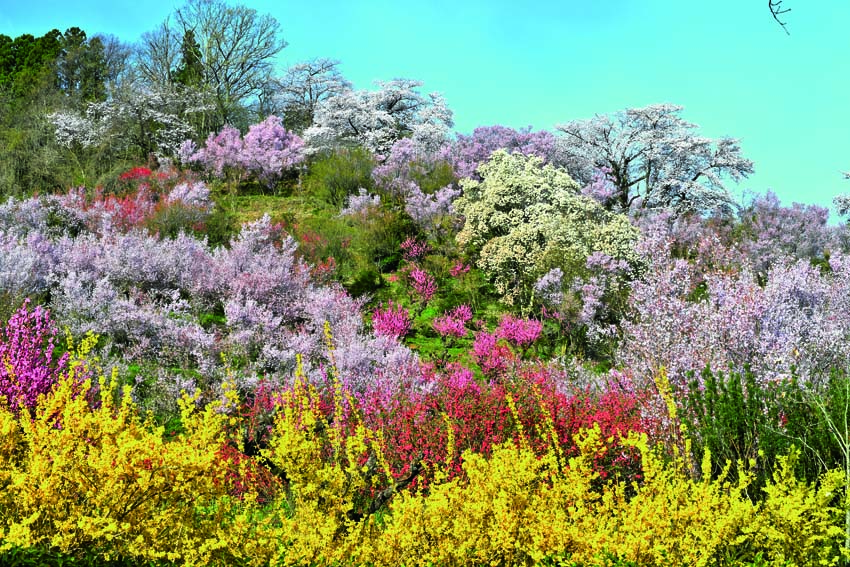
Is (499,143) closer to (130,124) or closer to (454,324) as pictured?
(130,124)

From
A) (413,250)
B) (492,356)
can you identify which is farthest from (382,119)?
(492,356)

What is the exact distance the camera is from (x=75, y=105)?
94.8ft

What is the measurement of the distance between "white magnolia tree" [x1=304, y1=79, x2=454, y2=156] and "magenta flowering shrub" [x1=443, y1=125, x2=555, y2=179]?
1.15 metres

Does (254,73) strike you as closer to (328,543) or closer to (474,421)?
(474,421)

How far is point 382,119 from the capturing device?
28.0m

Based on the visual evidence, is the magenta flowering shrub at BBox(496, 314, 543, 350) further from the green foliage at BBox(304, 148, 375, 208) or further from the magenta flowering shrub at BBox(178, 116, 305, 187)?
the magenta flowering shrub at BBox(178, 116, 305, 187)

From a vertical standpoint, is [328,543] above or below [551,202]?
below

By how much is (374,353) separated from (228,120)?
25408 mm

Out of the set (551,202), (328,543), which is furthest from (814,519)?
(551,202)

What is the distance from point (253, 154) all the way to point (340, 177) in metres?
4.25

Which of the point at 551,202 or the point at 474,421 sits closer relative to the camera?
the point at 474,421

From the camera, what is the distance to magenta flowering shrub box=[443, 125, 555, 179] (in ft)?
85.0

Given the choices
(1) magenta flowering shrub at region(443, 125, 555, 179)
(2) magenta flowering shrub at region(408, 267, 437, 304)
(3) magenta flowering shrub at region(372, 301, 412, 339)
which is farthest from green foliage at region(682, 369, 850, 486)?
(1) magenta flowering shrub at region(443, 125, 555, 179)

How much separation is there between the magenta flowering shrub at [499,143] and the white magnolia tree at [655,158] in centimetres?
73
